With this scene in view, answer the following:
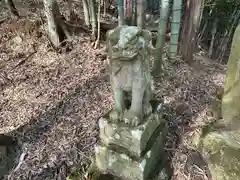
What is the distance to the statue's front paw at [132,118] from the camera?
177cm

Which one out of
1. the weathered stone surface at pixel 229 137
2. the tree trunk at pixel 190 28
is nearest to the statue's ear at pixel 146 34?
the weathered stone surface at pixel 229 137

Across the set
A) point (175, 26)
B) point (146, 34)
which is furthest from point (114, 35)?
point (175, 26)

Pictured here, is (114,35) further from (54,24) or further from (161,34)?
(54,24)

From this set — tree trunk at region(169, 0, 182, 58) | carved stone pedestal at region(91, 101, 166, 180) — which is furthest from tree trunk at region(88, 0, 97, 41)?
carved stone pedestal at region(91, 101, 166, 180)

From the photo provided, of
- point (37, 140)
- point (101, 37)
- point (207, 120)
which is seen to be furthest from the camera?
point (101, 37)

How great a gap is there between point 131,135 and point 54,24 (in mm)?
2445

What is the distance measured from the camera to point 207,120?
7.91ft

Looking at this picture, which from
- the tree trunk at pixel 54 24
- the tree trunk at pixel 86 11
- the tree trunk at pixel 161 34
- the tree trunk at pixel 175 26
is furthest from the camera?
the tree trunk at pixel 86 11

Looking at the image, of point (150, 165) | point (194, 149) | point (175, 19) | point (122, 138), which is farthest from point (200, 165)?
point (175, 19)

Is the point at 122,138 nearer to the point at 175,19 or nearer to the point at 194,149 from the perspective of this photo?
the point at 194,149

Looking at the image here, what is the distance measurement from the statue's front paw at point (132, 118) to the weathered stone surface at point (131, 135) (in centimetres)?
3

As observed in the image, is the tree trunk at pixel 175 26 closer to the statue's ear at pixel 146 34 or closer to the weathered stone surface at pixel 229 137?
the weathered stone surface at pixel 229 137

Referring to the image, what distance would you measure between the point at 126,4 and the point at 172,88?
1.18m

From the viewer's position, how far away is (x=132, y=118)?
5.82 feet
